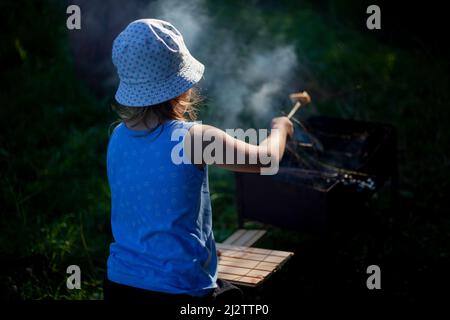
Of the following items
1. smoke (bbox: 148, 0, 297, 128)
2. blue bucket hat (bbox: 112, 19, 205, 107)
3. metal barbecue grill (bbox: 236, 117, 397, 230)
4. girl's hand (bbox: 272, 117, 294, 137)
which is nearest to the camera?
blue bucket hat (bbox: 112, 19, 205, 107)

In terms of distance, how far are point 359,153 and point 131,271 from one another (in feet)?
9.90

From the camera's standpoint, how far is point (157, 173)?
2436 millimetres

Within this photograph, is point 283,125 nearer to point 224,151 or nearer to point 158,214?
point 224,151

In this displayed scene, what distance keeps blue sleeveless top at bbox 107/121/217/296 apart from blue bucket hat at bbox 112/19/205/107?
16 centimetres

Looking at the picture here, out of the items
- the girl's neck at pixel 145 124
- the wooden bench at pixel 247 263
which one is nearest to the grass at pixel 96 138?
the wooden bench at pixel 247 263

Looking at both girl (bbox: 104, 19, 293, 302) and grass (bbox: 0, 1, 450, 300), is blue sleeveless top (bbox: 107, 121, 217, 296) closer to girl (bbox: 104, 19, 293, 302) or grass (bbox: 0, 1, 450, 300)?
girl (bbox: 104, 19, 293, 302)

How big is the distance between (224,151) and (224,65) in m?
5.22

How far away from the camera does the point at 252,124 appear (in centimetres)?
689

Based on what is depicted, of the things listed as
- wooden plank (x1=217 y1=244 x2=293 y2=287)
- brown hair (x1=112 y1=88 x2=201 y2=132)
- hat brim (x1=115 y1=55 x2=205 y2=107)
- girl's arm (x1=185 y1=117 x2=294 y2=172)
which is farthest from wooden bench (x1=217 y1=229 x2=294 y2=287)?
hat brim (x1=115 y1=55 x2=205 y2=107)

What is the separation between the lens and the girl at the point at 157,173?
243 centimetres

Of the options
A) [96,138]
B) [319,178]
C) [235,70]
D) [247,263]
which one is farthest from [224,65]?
[247,263]

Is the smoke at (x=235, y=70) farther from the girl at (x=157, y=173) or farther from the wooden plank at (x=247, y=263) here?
the girl at (x=157, y=173)

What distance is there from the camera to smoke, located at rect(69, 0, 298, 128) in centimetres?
650

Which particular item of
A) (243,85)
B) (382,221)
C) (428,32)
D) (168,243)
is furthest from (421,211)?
(428,32)
